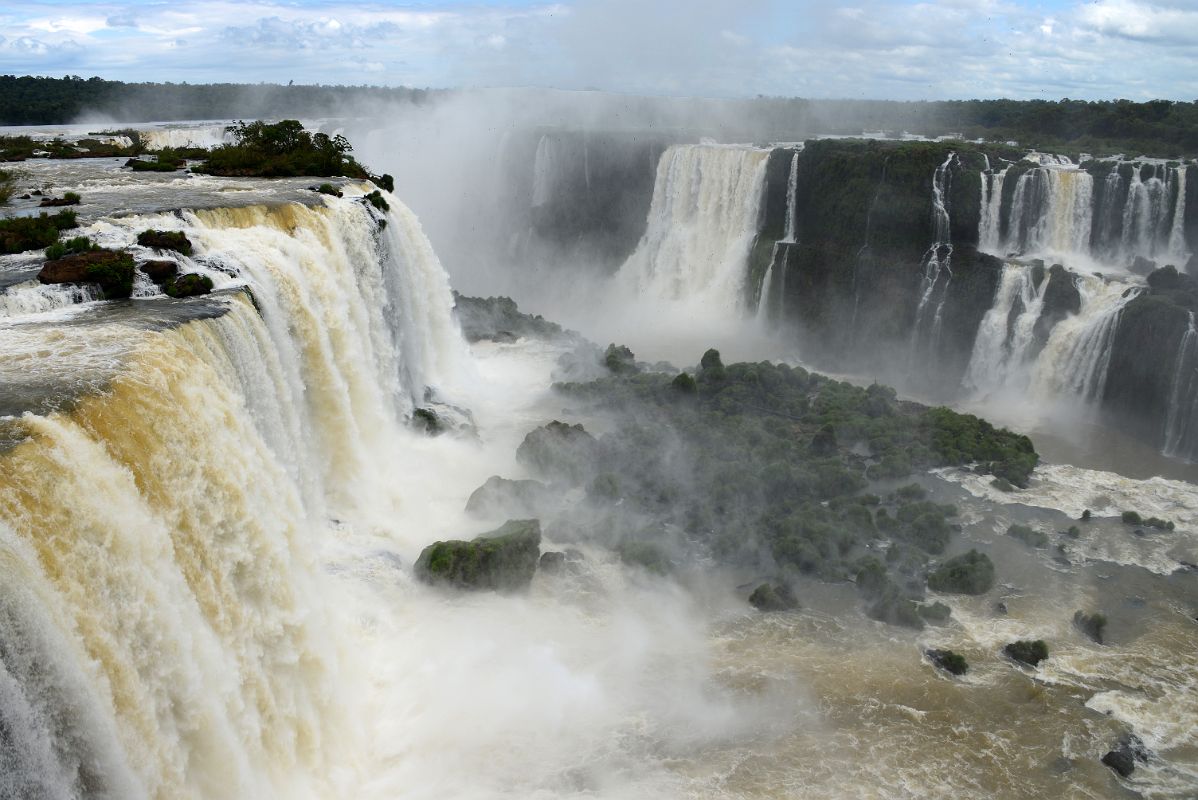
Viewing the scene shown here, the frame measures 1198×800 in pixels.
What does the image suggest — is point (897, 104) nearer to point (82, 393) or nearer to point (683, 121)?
point (683, 121)

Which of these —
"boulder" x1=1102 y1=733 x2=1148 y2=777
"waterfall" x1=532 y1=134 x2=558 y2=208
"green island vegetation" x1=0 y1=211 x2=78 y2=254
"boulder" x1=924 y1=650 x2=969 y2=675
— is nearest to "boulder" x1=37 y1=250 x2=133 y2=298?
"green island vegetation" x1=0 y1=211 x2=78 y2=254

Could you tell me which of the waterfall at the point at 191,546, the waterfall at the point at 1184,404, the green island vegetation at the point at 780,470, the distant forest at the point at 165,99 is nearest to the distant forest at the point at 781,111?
the distant forest at the point at 165,99

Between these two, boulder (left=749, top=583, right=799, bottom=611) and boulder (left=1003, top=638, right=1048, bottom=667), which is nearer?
boulder (left=1003, top=638, right=1048, bottom=667)

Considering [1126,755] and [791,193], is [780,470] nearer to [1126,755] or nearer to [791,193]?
[1126,755]

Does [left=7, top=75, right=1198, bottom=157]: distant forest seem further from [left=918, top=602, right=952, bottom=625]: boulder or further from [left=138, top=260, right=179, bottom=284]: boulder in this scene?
[left=138, top=260, right=179, bottom=284]: boulder

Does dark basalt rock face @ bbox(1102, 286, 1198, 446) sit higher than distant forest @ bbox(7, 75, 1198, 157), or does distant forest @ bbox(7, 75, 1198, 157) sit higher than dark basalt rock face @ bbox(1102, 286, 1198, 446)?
distant forest @ bbox(7, 75, 1198, 157)

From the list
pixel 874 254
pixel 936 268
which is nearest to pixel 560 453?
pixel 936 268
